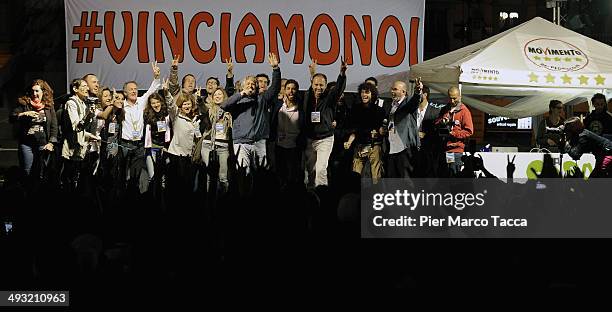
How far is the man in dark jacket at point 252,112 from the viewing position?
9.94 m

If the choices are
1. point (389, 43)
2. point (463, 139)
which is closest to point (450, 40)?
point (389, 43)

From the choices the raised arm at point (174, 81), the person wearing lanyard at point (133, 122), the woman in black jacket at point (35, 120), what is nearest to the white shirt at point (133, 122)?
the person wearing lanyard at point (133, 122)

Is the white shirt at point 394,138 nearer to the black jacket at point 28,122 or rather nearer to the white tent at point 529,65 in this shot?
the white tent at point 529,65

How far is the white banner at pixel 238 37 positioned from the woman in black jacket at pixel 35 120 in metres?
4.96

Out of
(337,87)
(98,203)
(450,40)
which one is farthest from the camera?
(450,40)

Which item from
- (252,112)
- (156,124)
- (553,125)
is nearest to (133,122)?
(156,124)

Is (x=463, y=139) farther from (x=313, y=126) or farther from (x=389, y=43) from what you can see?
(x=389, y=43)

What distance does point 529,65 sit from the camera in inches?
→ 542

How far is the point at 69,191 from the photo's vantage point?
2.10 m

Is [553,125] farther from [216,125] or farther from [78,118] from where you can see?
[78,118]

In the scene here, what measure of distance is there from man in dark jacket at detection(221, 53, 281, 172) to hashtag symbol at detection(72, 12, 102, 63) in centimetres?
636

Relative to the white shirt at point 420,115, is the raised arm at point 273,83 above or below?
above

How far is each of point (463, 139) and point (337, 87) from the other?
62.2 inches

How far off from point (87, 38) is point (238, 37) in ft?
8.27
